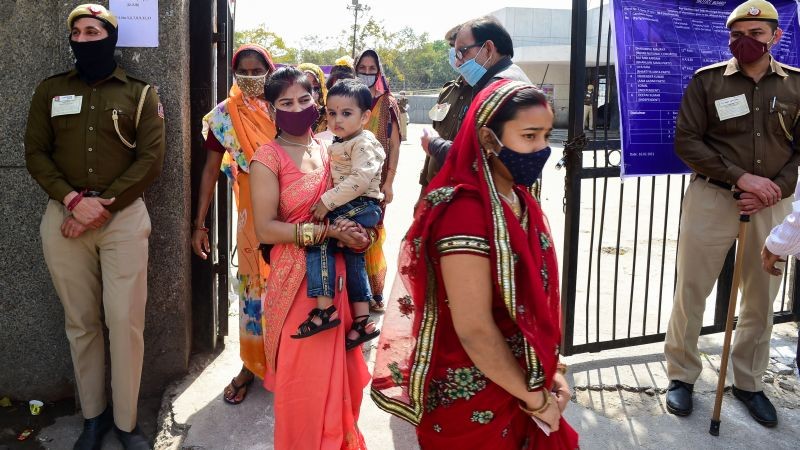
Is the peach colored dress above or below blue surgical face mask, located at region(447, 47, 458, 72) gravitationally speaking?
below

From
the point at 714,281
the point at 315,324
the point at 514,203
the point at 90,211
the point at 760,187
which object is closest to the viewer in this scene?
the point at 514,203

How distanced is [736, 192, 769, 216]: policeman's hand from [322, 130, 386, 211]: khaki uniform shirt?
1.89 m

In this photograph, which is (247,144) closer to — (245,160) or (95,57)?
(245,160)

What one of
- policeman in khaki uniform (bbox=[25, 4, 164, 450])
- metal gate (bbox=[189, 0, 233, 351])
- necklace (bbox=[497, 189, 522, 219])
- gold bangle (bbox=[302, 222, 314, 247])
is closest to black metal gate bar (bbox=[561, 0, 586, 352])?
gold bangle (bbox=[302, 222, 314, 247])

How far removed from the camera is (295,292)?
8.92 feet

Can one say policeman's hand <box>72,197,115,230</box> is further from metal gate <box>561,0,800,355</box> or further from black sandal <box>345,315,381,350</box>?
metal gate <box>561,0,800,355</box>

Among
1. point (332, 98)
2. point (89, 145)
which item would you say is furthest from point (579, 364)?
point (89, 145)

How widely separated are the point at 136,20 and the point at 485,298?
8.52ft

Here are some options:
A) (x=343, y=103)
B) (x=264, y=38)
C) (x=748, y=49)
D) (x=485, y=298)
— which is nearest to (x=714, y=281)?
(x=748, y=49)

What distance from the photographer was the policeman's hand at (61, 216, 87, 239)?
3.01m

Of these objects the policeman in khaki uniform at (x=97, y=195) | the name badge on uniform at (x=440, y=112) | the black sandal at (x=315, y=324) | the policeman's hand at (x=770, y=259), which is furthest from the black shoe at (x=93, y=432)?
the policeman's hand at (x=770, y=259)

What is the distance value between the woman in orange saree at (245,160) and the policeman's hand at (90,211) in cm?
70

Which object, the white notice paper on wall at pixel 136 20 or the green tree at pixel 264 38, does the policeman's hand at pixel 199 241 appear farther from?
the green tree at pixel 264 38

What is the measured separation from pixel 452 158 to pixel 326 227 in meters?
0.90
